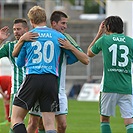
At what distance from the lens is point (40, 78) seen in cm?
1041

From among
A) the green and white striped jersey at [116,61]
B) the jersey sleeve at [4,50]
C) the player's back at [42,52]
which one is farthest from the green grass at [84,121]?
the player's back at [42,52]

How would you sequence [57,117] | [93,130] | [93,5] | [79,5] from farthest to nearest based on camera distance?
[93,5], [79,5], [93,130], [57,117]

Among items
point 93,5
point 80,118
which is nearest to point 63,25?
point 80,118

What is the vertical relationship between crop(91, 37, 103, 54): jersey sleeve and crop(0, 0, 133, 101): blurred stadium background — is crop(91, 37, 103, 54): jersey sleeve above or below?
above

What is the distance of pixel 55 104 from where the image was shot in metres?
10.5

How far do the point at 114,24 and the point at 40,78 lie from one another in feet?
6.71

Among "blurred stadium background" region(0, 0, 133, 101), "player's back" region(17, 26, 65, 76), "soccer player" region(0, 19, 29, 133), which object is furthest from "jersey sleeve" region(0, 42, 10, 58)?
"blurred stadium background" region(0, 0, 133, 101)

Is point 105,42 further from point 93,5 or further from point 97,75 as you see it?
point 93,5

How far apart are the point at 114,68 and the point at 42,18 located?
1.88 meters

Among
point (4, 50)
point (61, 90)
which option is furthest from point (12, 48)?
point (61, 90)

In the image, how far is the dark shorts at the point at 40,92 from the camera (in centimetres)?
1041

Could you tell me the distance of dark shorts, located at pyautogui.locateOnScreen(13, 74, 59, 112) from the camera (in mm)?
10406

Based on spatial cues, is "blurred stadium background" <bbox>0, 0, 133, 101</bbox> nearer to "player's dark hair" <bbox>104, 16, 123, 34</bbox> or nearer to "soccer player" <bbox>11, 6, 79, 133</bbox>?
"player's dark hair" <bbox>104, 16, 123, 34</bbox>

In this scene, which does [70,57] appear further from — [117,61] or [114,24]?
[114,24]
